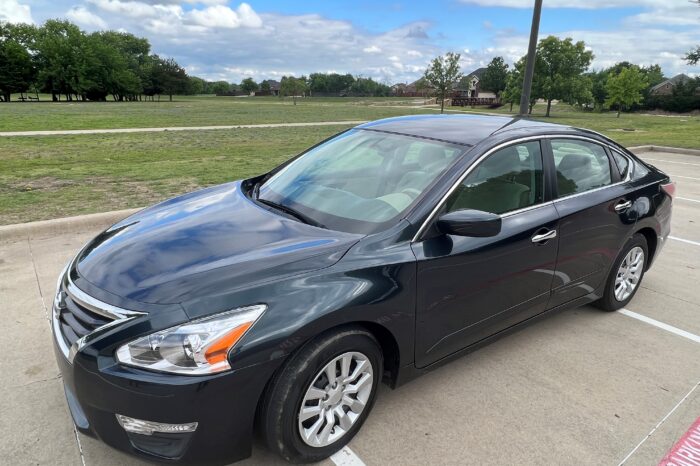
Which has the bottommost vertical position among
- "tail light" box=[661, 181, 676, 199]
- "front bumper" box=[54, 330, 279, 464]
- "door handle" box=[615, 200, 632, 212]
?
"front bumper" box=[54, 330, 279, 464]

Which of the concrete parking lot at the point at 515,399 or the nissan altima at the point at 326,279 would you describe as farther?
the concrete parking lot at the point at 515,399

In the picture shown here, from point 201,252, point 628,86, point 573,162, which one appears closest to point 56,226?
point 201,252

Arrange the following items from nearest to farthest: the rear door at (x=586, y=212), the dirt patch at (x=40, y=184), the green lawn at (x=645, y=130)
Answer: the rear door at (x=586, y=212) → the dirt patch at (x=40, y=184) → the green lawn at (x=645, y=130)

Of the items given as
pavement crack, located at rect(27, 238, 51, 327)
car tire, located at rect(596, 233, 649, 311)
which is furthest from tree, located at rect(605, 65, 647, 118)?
pavement crack, located at rect(27, 238, 51, 327)

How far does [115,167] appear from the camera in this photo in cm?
977

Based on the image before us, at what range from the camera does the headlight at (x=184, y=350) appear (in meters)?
1.93

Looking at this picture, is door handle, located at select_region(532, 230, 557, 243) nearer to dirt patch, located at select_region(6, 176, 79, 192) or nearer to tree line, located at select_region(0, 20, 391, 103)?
dirt patch, located at select_region(6, 176, 79, 192)

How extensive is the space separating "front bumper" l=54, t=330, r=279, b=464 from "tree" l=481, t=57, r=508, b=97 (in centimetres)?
11815

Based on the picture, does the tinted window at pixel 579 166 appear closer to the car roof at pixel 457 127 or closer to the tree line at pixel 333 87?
the car roof at pixel 457 127

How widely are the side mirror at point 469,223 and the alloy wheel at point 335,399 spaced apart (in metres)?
0.78

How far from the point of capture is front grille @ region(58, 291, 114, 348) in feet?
6.84

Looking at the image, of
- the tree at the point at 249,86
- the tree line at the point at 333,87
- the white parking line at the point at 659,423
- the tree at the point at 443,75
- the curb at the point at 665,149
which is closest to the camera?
the white parking line at the point at 659,423

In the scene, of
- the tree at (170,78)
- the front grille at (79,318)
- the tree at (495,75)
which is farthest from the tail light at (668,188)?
the tree at (495,75)

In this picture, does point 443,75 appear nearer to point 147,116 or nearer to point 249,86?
point 147,116
